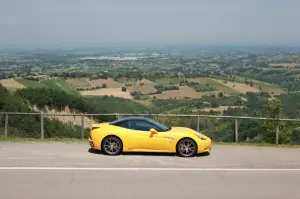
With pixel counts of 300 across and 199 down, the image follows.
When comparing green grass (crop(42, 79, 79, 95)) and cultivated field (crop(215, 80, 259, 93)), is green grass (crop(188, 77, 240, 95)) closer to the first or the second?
cultivated field (crop(215, 80, 259, 93))

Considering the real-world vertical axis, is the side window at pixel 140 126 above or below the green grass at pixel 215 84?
above

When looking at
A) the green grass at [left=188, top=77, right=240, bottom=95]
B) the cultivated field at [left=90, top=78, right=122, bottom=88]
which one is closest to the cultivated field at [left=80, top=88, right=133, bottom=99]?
the cultivated field at [left=90, top=78, right=122, bottom=88]

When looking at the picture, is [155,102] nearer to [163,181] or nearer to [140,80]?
[140,80]

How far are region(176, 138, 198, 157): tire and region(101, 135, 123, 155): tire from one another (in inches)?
64.4

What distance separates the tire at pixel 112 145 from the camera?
11.6 m

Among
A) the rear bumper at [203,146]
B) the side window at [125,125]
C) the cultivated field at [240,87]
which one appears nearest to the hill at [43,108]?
the side window at [125,125]

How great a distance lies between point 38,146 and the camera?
12.7 metres

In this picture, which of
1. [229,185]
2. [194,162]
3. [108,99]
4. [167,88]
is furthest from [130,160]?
[167,88]

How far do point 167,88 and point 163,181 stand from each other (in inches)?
3719

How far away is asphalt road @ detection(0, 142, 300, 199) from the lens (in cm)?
804

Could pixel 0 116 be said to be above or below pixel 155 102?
above

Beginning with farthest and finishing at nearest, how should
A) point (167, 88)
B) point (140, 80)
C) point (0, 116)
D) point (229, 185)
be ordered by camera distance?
1. point (140, 80)
2. point (167, 88)
3. point (0, 116)
4. point (229, 185)

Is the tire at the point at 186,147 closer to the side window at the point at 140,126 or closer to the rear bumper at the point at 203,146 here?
the rear bumper at the point at 203,146

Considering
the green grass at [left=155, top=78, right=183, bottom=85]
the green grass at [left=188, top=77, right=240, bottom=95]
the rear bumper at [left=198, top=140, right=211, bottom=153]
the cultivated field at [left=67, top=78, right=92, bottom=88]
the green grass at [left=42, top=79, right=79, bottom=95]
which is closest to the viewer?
the rear bumper at [left=198, top=140, right=211, bottom=153]
